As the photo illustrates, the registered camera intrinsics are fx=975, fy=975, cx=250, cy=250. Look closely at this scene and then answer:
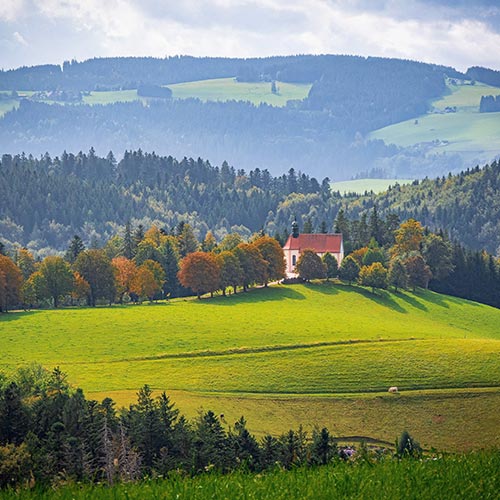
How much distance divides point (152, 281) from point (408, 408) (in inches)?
2448

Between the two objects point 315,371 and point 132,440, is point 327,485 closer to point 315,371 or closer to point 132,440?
point 132,440

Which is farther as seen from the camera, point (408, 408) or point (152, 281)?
point (152, 281)

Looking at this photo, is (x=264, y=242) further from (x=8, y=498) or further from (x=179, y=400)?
(x=8, y=498)

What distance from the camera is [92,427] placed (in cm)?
5169

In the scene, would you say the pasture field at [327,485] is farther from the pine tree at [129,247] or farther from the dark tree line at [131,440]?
the pine tree at [129,247]

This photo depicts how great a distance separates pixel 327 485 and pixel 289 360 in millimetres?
75664

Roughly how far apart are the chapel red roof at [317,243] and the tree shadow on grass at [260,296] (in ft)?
69.0

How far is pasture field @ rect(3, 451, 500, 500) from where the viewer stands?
19188 mm

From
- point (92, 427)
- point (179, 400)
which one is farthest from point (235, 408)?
point (92, 427)

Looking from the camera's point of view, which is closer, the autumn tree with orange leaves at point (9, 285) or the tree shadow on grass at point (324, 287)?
the autumn tree with orange leaves at point (9, 285)

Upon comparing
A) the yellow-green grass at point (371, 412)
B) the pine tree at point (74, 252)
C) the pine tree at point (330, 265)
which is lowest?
the yellow-green grass at point (371, 412)

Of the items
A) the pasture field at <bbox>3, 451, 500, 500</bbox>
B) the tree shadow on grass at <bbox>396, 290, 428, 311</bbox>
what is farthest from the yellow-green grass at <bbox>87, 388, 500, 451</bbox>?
the tree shadow on grass at <bbox>396, 290, 428, 311</bbox>

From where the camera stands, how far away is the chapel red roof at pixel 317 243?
Answer: 163 m

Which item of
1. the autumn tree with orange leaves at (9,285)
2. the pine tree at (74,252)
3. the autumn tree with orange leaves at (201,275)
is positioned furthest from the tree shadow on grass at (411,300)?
the autumn tree with orange leaves at (9,285)
